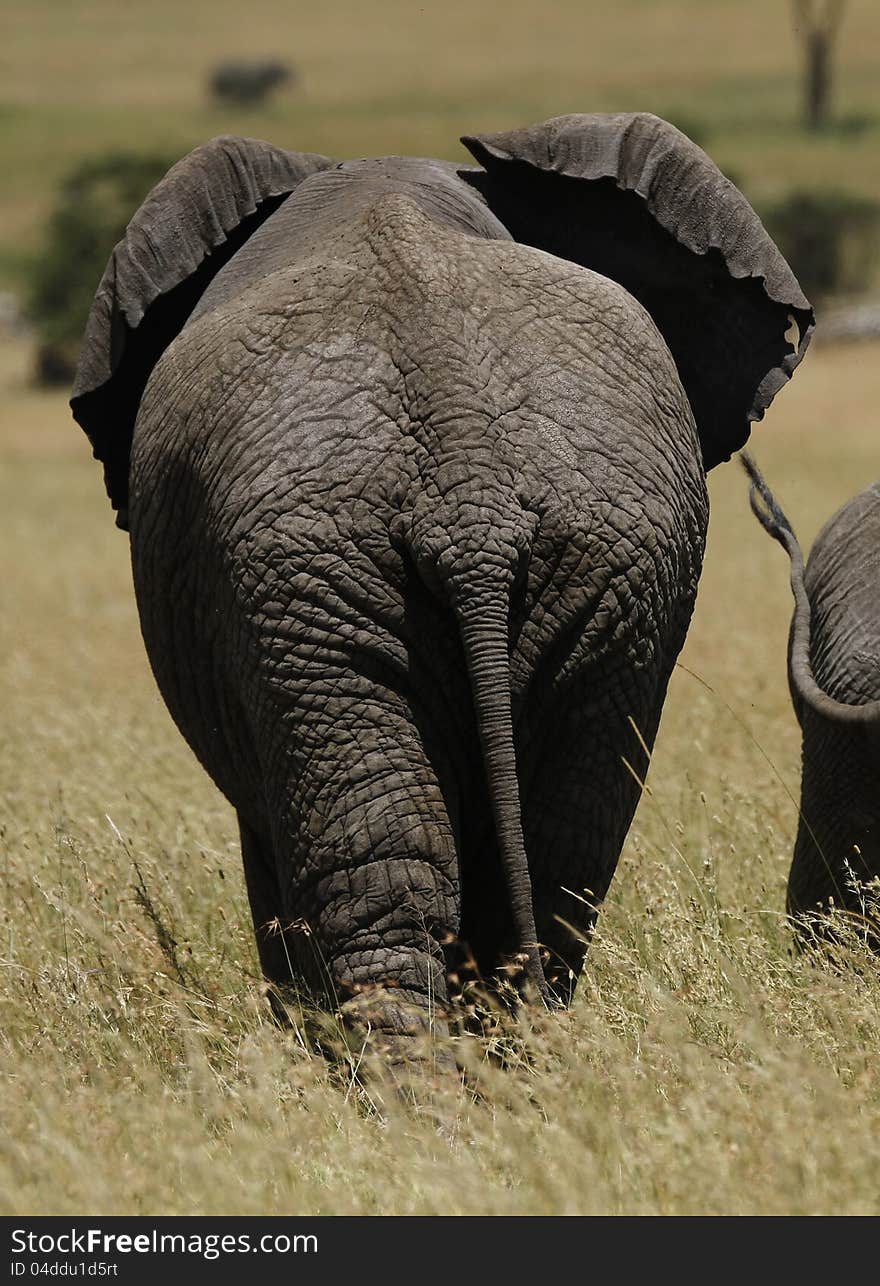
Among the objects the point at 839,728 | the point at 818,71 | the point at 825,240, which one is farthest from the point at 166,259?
the point at 818,71

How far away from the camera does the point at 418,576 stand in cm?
347

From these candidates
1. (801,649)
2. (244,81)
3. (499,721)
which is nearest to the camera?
(499,721)

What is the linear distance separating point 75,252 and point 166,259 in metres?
28.5

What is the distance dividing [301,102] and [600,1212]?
6853 cm

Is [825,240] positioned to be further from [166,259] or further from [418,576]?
[418,576]

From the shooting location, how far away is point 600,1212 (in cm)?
309

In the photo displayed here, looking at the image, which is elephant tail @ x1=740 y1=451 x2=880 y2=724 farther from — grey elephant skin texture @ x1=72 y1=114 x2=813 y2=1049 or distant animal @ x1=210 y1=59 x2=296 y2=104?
distant animal @ x1=210 y1=59 x2=296 y2=104

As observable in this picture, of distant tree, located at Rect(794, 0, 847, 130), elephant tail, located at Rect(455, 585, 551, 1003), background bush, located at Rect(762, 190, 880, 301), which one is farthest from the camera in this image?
distant tree, located at Rect(794, 0, 847, 130)

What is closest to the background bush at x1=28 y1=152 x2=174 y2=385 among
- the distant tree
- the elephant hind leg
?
the elephant hind leg

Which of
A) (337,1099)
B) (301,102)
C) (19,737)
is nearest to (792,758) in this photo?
(19,737)

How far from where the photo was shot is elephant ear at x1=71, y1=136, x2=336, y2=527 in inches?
176

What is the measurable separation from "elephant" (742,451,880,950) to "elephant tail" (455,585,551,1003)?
1.12 metres

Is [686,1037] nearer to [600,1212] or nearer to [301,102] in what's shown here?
[600,1212]

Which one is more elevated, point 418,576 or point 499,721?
point 418,576
